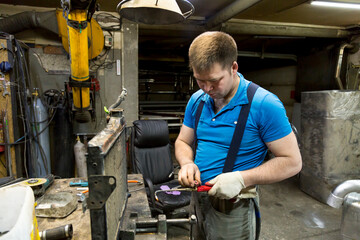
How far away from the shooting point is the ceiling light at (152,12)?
3.57 ft

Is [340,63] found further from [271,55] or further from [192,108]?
[192,108]

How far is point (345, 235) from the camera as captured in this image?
1.42 metres

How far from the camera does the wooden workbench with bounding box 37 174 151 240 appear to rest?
0.98 metres

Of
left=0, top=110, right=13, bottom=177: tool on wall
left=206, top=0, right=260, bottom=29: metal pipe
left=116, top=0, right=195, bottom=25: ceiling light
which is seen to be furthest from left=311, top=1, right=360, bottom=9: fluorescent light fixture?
left=0, top=110, right=13, bottom=177: tool on wall

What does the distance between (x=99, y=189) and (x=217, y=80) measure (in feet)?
1.97

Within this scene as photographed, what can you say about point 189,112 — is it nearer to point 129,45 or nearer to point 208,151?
point 208,151

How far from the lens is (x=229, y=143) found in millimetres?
983

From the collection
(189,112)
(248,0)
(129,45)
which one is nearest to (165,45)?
(129,45)

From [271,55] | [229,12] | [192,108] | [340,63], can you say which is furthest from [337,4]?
[192,108]

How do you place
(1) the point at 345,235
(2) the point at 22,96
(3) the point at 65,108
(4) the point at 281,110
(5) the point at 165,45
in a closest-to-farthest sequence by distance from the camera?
Result: (4) the point at 281,110
(1) the point at 345,235
(2) the point at 22,96
(3) the point at 65,108
(5) the point at 165,45

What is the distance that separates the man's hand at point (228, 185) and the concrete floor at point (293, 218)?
1.60 meters

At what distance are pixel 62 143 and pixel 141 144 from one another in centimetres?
125

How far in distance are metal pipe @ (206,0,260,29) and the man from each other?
2.05m

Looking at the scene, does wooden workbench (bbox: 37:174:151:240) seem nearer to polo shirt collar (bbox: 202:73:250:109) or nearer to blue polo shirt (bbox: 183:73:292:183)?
blue polo shirt (bbox: 183:73:292:183)
